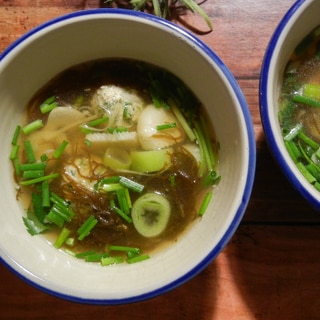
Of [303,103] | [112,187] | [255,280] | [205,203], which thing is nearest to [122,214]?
[112,187]

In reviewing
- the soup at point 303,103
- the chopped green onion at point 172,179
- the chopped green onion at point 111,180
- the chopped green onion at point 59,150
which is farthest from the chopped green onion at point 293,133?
the chopped green onion at point 59,150

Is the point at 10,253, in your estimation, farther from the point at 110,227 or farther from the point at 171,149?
the point at 171,149

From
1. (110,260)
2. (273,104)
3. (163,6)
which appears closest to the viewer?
(273,104)

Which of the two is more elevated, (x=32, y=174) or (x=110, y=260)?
(x=32, y=174)

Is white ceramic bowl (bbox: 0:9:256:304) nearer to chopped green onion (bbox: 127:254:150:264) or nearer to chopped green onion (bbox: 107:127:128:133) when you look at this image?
chopped green onion (bbox: 127:254:150:264)

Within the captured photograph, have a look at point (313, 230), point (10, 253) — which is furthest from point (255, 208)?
point (10, 253)

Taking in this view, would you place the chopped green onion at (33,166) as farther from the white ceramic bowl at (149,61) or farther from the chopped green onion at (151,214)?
the chopped green onion at (151,214)

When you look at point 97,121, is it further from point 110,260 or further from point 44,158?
point 110,260
